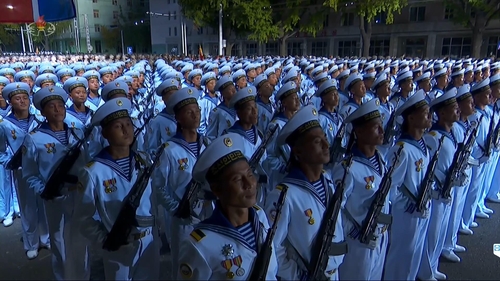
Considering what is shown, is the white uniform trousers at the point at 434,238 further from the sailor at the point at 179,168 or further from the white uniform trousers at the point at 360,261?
the sailor at the point at 179,168

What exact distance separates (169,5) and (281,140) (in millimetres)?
60544

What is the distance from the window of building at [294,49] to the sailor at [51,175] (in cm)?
4092

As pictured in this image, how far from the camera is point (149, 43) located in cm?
6744

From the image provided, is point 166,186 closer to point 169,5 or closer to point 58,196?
point 58,196

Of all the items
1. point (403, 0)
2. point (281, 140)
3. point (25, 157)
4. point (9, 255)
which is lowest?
point (9, 255)

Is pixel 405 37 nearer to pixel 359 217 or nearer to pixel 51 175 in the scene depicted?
pixel 359 217

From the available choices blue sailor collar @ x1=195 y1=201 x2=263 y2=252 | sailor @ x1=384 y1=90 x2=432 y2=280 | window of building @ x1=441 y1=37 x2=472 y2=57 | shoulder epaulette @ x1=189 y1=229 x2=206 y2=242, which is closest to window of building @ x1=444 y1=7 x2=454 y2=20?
window of building @ x1=441 y1=37 x2=472 y2=57

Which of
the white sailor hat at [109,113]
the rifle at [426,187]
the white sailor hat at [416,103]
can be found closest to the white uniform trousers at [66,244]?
the white sailor hat at [109,113]

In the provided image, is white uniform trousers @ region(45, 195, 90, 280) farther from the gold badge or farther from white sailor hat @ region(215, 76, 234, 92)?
white sailor hat @ region(215, 76, 234, 92)

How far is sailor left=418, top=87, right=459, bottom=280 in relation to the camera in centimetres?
400

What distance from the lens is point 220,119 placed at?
238 inches

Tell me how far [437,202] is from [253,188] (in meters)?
2.61

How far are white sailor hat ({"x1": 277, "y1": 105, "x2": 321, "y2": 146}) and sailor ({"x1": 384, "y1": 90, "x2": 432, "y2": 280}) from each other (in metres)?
1.08

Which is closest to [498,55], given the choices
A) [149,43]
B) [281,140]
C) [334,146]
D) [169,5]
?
[334,146]
